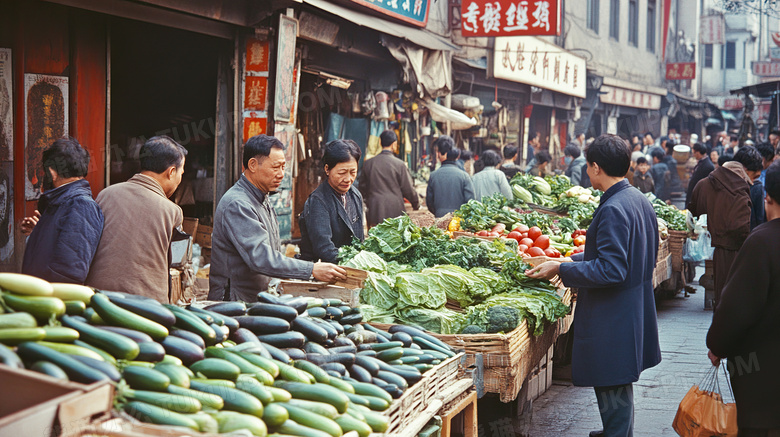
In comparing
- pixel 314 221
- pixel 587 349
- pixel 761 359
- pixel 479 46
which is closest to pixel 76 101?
pixel 314 221

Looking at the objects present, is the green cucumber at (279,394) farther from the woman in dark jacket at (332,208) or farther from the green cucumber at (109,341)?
the woman in dark jacket at (332,208)

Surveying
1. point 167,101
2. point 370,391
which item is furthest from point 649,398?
point 167,101

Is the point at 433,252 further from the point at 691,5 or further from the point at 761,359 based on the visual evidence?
the point at 691,5

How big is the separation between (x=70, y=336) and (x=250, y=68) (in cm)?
610

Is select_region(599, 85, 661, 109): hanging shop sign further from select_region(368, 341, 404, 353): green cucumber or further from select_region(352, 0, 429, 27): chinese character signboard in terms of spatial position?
select_region(368, 341, 404, 353): green cucumber

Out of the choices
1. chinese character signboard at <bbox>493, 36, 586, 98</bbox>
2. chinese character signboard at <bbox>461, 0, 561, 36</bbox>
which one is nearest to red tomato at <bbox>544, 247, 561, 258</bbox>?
chinese character signboard at <bbox>461, 0, 561, 36</bbox>

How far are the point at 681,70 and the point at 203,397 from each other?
3152 cm

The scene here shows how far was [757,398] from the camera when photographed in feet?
12.0

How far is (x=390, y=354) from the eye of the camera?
3.77 meters

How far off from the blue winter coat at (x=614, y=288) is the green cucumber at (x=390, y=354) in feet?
4.23

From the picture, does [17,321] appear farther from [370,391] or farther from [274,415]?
[370,391]

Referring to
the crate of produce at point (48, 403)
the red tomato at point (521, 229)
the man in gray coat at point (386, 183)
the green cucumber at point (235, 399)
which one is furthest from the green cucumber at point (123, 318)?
the man in gray coat at point (386, 183)

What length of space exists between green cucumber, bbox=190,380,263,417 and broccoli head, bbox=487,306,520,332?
91.2 inches

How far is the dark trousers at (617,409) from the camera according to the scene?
438 cm
